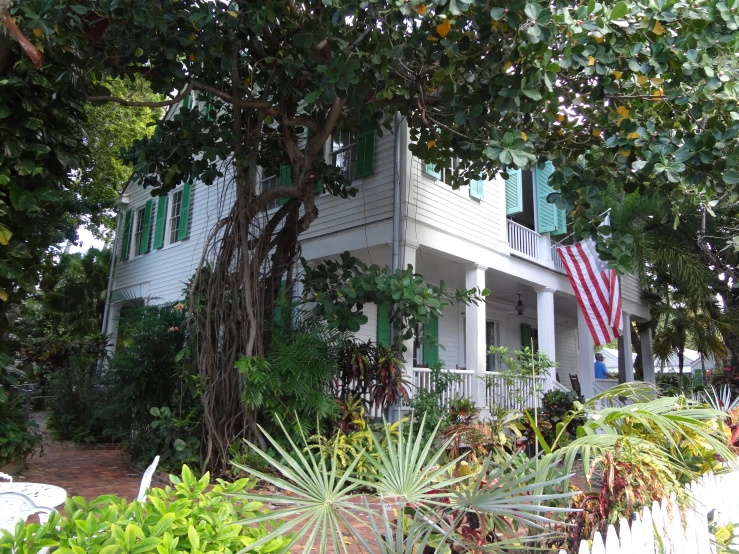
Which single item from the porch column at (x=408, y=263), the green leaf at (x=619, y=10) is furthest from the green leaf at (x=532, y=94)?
the porch column at (x=408, y=263)

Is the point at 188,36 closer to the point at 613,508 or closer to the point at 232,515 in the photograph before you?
the point at 232,515

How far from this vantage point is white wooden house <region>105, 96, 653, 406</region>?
366 inches

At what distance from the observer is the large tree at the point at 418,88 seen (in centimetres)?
500

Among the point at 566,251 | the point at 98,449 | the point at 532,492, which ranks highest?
the point at 566,251

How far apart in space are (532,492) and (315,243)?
26.8ft

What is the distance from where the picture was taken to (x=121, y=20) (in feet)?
19.0

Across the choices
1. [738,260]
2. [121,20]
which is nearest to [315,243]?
[121,20]

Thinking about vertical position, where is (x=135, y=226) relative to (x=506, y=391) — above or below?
above

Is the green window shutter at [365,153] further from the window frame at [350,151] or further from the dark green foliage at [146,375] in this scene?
the dark green foliage at [146,375]

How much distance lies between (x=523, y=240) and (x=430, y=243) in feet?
11.5

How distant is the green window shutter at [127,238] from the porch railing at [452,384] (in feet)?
34.1

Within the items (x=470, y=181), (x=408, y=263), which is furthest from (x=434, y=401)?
(x=470, y=181)

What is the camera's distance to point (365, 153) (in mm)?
9617

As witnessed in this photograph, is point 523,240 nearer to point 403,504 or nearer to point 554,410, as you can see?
point 554,410
